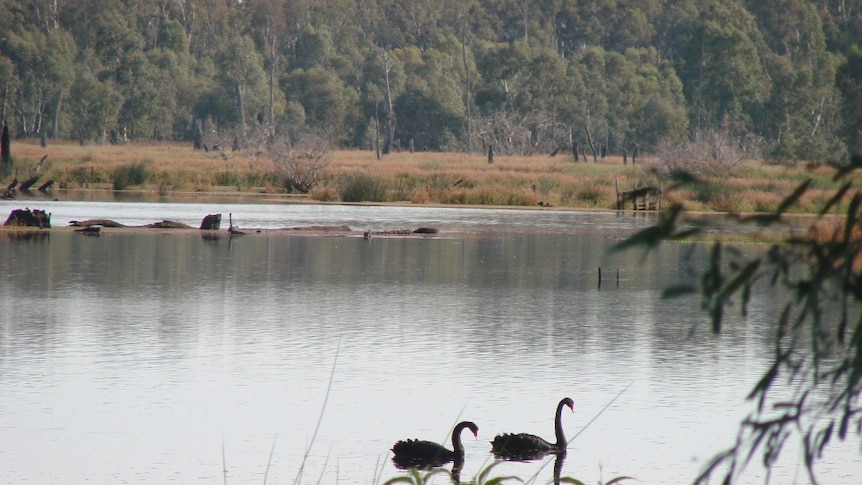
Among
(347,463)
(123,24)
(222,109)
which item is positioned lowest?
(347,463)

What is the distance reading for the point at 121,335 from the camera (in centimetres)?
1487

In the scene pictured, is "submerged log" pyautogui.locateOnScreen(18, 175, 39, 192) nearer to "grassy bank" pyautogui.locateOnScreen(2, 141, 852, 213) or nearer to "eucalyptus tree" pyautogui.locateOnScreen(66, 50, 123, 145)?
"grassy bank" pyautogui.locateOnScreen(2, 141, 852, 213)

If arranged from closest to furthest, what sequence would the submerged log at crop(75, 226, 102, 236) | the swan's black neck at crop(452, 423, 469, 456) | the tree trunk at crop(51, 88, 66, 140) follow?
1. the swan's black neck at crop(452, 423, 469, 456)
2. the submerged log at crop(75, 226, 102, 236)
3. the tree trunk at crop(51, 88, 66, 140)

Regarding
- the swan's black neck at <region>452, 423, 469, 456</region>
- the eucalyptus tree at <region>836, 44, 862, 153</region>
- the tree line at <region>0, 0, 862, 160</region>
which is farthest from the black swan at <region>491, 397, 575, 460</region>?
the tree line at <region>0, 0, 862, 160</region>

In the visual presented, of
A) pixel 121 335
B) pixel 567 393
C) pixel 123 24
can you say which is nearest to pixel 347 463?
pixel 567 393

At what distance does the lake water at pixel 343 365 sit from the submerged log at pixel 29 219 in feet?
8.98

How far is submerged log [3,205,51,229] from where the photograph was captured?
2842cm

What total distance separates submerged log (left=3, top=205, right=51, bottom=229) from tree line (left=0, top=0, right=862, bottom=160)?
4519 centimetres

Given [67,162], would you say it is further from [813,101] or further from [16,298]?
[813,101]

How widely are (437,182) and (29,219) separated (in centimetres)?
2091

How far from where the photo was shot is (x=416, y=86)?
A: 85188mm

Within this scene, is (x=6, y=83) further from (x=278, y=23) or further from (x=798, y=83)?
(x=798, y=83)

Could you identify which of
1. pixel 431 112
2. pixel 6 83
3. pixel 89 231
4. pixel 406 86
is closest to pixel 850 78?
pixel 431 112

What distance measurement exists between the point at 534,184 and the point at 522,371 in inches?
→ 1358
